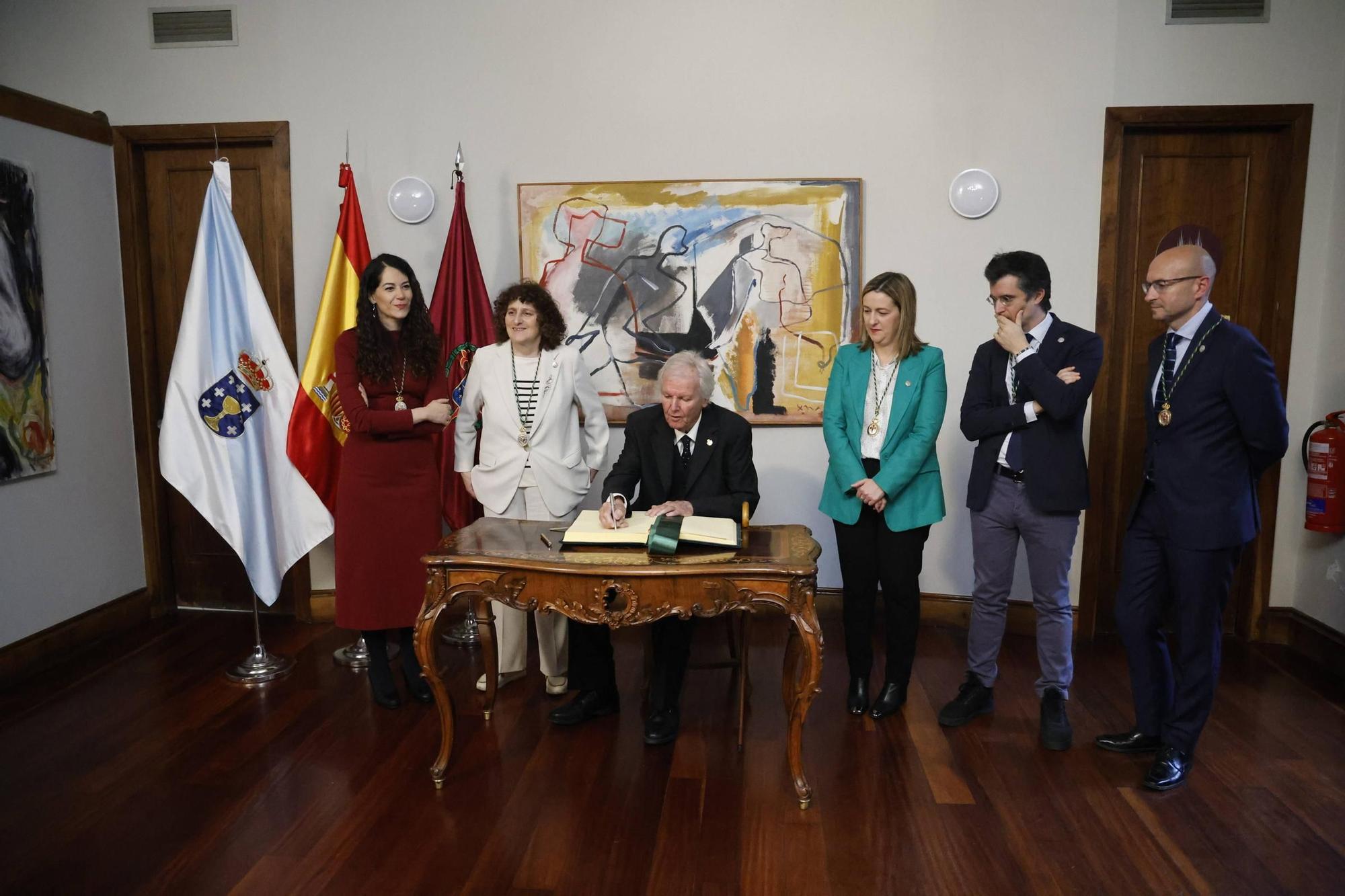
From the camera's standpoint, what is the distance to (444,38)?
399cm

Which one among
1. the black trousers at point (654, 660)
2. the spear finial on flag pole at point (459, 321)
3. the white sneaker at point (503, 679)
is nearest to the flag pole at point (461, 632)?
the spear finial on flag pole at point (459, 321)

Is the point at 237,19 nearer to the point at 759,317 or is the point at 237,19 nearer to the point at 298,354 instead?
the point at 298,354

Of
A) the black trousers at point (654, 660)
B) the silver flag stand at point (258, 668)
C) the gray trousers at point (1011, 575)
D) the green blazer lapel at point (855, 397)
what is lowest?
the silver flag stand at point (258, 668)

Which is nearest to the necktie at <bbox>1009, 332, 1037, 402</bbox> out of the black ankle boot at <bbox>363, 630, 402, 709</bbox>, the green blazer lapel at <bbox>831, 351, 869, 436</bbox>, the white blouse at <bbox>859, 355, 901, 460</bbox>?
the white blouse at <bbox>859, 355, 901, 460</bbox>

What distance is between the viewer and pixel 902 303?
295 centimetres

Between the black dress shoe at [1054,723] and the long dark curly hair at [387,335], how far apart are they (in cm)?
250

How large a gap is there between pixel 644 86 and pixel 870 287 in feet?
5.57

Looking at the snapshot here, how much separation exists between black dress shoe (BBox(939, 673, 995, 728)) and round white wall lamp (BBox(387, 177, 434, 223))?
308 cm

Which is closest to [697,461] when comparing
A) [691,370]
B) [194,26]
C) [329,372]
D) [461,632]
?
[691,370]

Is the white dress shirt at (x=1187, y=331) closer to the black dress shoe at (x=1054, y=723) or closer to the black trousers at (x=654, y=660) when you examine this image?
the black dress shoe at (x=1054, y=723)

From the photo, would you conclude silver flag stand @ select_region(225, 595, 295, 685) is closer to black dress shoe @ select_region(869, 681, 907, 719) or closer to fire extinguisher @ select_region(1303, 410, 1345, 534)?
black dress shoe @ select_region(869, 681, 907, 719)

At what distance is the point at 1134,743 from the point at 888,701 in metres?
0.79

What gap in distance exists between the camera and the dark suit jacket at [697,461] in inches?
118

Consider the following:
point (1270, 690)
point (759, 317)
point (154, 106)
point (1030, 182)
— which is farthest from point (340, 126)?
point (1270, 690)
